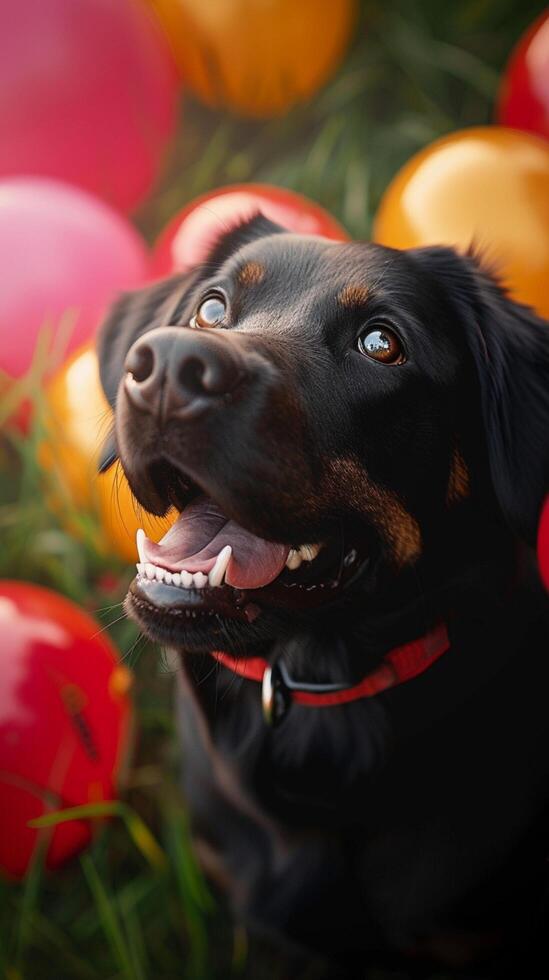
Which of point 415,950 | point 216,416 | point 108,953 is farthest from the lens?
point 108,953

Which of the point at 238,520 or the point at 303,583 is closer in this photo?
the point at 238,520

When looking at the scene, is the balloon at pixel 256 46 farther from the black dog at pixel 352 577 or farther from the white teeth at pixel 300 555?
the white teeth at pixel 300 555

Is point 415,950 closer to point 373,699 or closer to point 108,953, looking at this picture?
point 373,699

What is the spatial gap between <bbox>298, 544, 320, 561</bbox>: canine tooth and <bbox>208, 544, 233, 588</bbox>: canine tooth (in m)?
0.15

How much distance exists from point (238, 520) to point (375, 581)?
349mm

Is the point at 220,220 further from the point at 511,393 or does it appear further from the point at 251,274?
the point at 511,393

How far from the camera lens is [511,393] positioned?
1416mm

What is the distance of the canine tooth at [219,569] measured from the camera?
1.16m

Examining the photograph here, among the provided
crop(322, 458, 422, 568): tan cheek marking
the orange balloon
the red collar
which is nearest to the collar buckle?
the red collar

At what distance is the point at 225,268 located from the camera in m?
1.52

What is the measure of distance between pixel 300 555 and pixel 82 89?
173cm

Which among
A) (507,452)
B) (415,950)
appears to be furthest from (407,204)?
(415,950)

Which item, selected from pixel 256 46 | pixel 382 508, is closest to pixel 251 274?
pixel 382 508

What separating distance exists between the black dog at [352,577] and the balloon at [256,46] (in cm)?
A: 131
